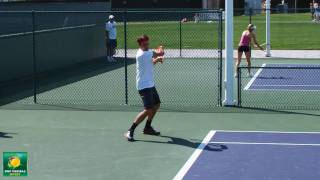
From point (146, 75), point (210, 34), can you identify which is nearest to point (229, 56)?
point (146, 75)

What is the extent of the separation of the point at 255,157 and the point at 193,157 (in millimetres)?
1006

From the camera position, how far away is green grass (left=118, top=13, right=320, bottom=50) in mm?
38656

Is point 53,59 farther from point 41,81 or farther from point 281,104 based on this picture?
point 281,104

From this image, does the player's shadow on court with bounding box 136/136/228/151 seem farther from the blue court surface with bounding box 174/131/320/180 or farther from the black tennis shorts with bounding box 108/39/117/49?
the black tennis shorts with bounding box 108/39/117/49

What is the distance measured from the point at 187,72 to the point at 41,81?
5430 millimetres

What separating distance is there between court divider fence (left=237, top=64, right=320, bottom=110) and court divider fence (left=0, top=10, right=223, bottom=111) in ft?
2.90

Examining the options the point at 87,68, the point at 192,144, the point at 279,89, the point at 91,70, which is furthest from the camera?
the point at 87,68

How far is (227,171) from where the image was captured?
10.3 m

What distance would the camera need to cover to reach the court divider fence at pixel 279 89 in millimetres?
16719

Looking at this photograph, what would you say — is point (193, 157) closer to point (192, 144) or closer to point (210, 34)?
point (192, 144)

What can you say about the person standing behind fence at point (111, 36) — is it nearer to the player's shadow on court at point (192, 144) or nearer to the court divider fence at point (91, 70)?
the court divider fence at point (91, 70)

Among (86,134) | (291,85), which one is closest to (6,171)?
(86,134)

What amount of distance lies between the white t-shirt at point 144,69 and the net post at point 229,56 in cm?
417

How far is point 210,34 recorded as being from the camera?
4703cm
